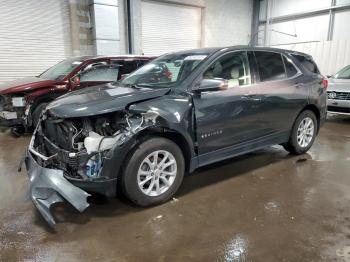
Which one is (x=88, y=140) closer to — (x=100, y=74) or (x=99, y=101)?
(x=99, y=101)

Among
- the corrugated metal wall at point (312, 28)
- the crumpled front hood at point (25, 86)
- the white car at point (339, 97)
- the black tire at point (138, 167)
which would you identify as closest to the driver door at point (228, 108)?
the black tire at point (138, 167)

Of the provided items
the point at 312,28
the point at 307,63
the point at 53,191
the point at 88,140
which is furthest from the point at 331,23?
the point at 53,191

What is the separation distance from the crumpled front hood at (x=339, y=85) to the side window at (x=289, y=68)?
3486 millimetres

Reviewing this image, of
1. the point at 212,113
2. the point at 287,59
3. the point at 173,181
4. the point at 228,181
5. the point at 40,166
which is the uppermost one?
the point at 287,59

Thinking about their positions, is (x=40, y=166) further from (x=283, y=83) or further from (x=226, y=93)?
(x=283, y=83)

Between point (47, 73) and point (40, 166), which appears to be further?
point (47, 73)

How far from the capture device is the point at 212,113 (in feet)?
10.5

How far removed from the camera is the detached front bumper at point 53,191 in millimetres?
2549

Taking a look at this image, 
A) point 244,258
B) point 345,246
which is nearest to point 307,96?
point 345,246

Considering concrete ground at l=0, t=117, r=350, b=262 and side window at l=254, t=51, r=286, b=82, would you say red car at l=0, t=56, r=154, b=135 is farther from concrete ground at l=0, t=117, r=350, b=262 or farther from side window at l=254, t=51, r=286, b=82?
side window at l=254, t=51, r=286, b=82

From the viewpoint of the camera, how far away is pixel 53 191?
2637 millimetres

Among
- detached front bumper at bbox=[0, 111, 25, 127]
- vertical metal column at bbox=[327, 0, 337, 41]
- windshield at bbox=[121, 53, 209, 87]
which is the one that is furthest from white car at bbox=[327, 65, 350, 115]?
detached front bumper at bbox=[0, 111, 25, 127]

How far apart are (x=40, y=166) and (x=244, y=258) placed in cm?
193

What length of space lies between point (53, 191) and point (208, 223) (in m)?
1.39
